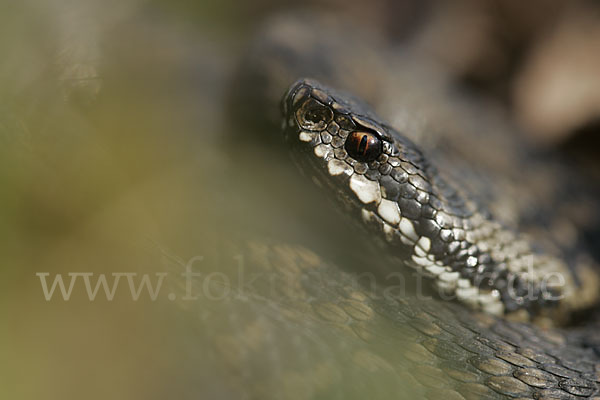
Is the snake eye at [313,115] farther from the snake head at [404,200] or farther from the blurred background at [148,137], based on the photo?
the blurred background at [148,137]

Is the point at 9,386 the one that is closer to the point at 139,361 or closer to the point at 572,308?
the point at 139,361

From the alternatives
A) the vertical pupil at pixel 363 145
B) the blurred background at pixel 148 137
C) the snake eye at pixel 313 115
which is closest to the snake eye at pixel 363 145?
the vertical pupil at pixel 363 145

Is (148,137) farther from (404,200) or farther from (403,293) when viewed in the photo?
(403,293)

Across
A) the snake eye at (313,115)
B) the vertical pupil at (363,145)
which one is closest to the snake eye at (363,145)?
the vertical pupil at (363,145)

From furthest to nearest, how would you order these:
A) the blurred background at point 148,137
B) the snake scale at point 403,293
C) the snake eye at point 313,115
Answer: the snake eye at point 313,115, the snake scale at point 403,293, the blurred background at point 148,137

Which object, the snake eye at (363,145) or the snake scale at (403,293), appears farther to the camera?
the snake eye at (363,145)

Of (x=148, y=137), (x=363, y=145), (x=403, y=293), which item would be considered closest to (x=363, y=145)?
(x=363, y=145)

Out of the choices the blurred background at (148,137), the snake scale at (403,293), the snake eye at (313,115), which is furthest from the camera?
the snake eye at (313,115)

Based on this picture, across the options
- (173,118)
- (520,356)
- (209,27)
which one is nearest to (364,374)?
(520,356)
